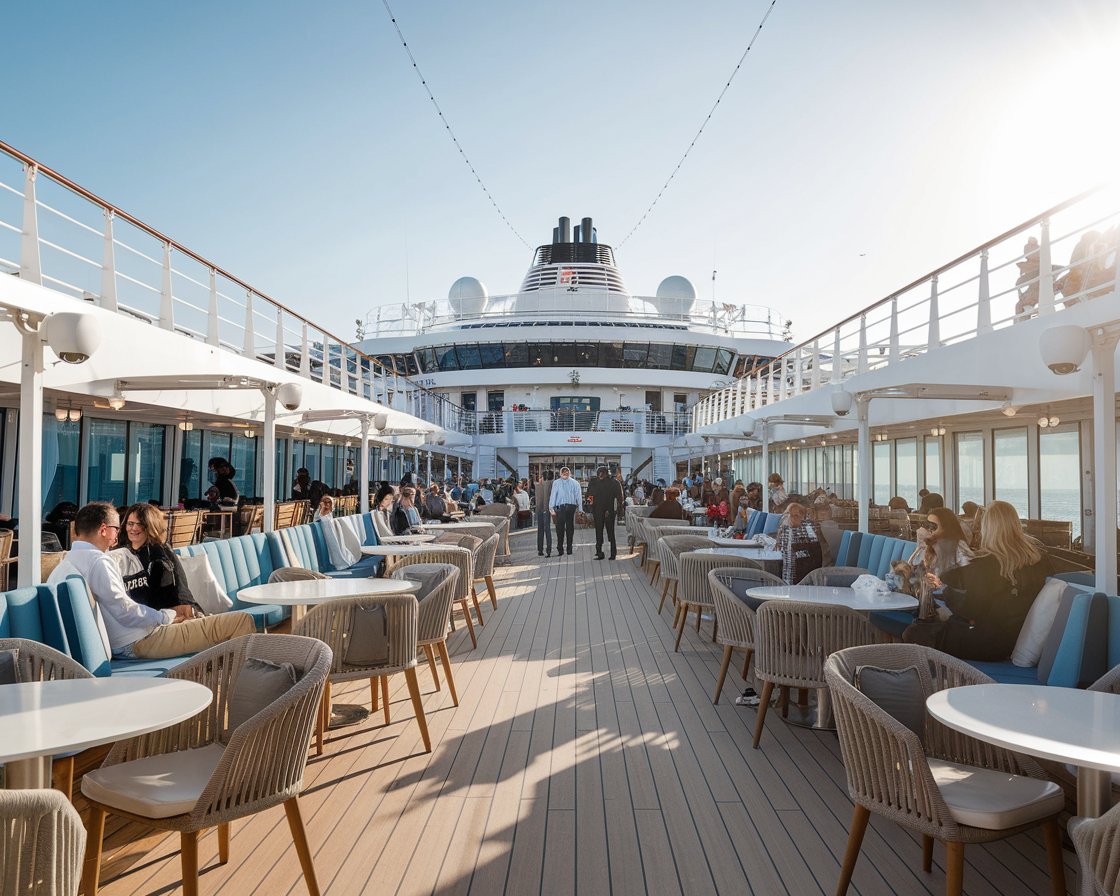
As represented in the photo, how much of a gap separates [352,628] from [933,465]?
10.5 meters

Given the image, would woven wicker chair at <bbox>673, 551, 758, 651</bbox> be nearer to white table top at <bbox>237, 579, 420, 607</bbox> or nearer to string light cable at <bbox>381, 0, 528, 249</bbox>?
white table top at <bbox>237, 579, 420, 607</bbox>

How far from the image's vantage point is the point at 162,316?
7684mm

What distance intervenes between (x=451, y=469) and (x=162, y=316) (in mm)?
23285

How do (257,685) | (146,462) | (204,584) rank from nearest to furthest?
(257,685) → (204,584) → (146,462)

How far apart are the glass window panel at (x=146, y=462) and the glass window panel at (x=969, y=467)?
10.9m

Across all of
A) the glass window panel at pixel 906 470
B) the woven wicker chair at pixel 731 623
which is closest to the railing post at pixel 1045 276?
the woven wicker chair at pixel 731 623

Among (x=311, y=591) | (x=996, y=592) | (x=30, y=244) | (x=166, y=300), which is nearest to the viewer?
(x=996, y=592)

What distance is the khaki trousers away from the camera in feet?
13.0

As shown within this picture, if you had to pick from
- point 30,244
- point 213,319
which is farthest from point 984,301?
point 213,319

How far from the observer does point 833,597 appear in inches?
174

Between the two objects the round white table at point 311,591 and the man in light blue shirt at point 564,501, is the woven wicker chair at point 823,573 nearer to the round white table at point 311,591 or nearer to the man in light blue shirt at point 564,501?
the round white table at point 311,591

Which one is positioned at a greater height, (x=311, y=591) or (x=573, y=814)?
(x=311, y=591)

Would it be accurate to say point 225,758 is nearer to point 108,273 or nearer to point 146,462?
point 108,273

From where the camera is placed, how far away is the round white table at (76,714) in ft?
6.48
